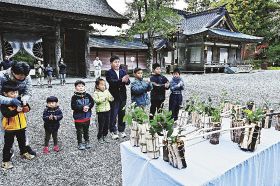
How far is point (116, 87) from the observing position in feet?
14.5

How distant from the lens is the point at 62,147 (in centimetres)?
422

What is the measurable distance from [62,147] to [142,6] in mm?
16810

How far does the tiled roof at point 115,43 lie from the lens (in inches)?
790

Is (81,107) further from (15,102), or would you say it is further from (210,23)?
(210,23)

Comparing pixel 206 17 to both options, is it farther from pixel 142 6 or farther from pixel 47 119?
pixel 47 119

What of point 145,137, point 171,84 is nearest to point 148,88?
point 171,84

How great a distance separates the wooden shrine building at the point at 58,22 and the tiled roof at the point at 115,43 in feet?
12.3

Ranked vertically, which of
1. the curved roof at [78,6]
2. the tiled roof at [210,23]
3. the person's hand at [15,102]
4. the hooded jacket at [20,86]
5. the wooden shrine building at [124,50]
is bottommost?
the person's hand at [15,102]

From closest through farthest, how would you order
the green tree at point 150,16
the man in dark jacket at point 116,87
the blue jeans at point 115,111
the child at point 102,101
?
the child at point 102,101 < the man in dark jacket at point 116,87 < the blue jeans at point 115,111 < the green tree at point 150,16

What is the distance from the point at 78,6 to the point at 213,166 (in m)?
13.6

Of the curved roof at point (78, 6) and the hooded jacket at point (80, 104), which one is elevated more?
the curved roof at point (78, 6)

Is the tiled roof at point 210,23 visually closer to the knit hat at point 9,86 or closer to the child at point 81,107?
the child at point 81,107

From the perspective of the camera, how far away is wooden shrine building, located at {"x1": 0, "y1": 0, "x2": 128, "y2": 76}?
37.9ft

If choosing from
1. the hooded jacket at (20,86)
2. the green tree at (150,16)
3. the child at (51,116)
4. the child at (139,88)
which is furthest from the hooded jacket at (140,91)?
the green tree at (150,16)
